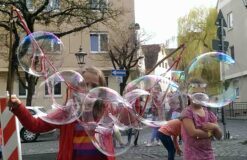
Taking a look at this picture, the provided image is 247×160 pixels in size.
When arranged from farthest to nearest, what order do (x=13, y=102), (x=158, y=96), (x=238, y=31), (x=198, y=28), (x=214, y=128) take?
(x=198, y=28), (x=238, y=31), (x=158, y=96), (x=214, y=128), (x=13, y=102)

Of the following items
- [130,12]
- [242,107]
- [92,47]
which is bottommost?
[242,107]

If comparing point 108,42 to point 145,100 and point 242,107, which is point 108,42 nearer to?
point 242,107

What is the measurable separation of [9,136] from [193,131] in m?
2.63

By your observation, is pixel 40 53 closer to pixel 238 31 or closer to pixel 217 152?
pixel 217 152

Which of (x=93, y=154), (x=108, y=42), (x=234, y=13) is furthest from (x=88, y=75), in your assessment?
(x=234, y=13)

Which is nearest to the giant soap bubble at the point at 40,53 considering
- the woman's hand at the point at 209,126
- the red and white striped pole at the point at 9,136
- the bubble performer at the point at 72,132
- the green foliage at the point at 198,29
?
the bubble performer at the point at 72,132

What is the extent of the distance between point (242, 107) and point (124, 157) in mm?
32743

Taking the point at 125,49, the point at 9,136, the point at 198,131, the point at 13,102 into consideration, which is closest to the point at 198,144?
the point at 198,131

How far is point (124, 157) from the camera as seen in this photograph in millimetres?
13953

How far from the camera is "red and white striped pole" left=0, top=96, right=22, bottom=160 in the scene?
268 inches

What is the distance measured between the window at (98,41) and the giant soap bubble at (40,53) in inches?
1555

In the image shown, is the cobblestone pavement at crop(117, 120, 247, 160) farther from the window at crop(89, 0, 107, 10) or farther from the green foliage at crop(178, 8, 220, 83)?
the green foliage at crop(178, 8, 220, 83)

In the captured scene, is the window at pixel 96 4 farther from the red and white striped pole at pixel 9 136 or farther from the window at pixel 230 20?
the window at pixel 230 20

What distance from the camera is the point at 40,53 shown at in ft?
16.9
